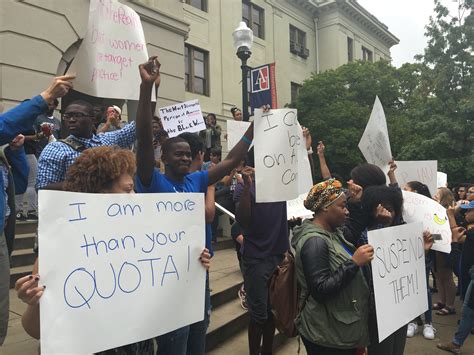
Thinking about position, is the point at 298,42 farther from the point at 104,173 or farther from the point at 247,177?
the point at 104,173

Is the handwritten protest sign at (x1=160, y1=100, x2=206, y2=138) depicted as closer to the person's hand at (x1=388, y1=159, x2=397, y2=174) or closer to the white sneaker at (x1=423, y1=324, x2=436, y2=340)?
the person's hand at (x1=388, y1=159, x2=397, y2=174)

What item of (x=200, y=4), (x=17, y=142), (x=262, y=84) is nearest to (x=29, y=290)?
(x=17, y=142)

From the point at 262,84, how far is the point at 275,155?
20.0 ft

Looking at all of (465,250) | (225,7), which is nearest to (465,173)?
(225,7)

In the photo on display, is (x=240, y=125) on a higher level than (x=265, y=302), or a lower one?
higher

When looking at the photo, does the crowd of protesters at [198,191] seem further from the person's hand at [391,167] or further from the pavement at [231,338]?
the person's hand at [391,167]

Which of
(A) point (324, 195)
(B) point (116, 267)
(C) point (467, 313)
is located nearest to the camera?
(B) point (116, 267)

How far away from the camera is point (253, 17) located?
22.5 metres

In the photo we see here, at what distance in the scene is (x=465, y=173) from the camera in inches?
754

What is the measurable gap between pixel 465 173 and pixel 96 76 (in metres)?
19.4

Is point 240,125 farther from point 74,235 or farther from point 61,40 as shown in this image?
point 61,40

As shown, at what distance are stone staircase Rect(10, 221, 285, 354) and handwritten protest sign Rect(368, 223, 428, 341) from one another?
6.70 feet

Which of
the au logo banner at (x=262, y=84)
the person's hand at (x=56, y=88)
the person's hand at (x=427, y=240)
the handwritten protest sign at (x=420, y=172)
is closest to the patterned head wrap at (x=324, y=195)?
the person's hand at (x=427, y=240)

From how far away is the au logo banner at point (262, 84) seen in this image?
8977mm
